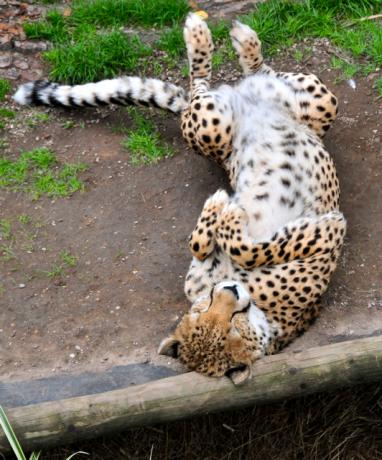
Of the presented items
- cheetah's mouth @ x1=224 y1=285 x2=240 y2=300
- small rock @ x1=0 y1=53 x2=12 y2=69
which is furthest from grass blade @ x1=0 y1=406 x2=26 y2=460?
small rock @ x1=0 y1=53 x2=12 y2=69

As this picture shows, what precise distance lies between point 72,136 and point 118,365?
2.26m

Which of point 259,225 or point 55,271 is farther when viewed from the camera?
point 55,271

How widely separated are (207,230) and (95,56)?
241cm

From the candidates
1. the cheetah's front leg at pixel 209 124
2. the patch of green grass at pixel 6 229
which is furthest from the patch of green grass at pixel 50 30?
the patch of green grass at pixel 6 229

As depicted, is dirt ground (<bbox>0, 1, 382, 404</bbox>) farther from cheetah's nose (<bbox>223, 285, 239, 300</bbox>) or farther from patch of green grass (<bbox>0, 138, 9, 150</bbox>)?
cheetah's nose (<bbox>223, 285, 239, 300</bbox>)

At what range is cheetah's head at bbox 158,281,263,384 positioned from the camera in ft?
14.1

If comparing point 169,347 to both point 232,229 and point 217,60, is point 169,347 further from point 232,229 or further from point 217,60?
point 217,60

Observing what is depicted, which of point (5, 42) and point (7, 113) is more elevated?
point (5, 42)

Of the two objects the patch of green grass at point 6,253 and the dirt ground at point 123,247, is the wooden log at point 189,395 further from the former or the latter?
the patch of green grass at point 6,253

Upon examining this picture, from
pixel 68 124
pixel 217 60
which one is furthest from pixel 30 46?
pixel 217 60

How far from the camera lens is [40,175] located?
6168 mm

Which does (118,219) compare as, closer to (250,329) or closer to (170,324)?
(170,324)

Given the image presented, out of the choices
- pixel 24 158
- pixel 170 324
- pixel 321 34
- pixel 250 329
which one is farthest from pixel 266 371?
pixel 321 34

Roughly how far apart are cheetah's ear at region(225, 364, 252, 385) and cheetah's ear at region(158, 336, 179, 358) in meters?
0.37
